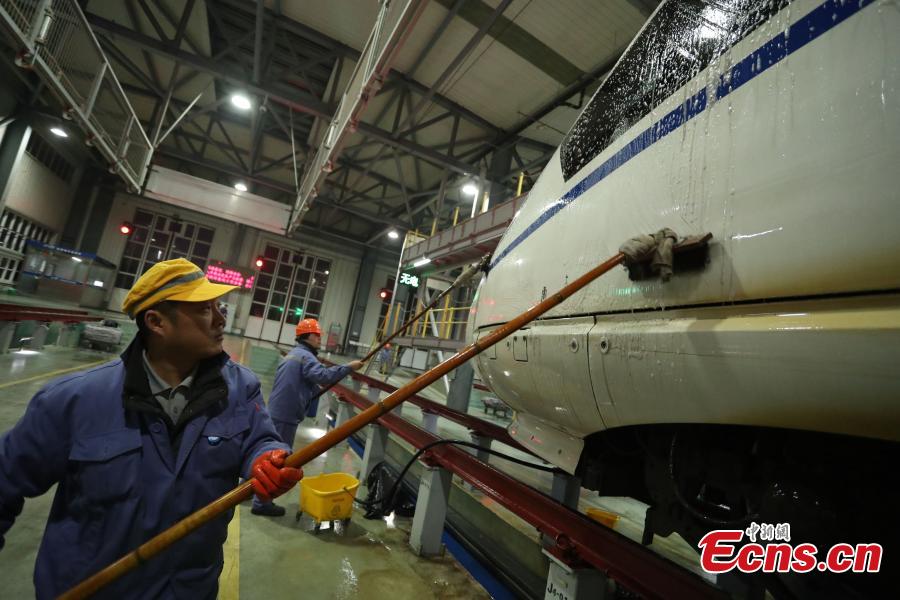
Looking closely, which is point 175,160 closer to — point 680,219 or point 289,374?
point 289,374

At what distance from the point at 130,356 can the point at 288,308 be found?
64.1 ft

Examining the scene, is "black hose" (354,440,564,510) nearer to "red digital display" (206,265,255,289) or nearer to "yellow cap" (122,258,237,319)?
"yellow cap" (122,258,237,319)

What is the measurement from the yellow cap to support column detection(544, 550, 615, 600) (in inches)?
70.4

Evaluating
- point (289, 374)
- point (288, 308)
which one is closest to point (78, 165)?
point (288, 308)

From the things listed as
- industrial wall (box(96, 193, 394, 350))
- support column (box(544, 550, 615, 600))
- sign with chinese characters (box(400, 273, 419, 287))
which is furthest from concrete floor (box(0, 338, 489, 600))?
industrial wall (box(96, 193, 394, 350))

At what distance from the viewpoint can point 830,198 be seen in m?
0.81

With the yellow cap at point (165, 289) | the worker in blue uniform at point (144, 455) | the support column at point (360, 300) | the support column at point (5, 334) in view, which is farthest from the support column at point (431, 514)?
the support column at point (360, 300)

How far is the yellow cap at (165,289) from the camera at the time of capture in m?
1.26

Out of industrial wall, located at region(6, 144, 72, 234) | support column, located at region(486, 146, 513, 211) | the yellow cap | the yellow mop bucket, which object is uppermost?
support column, located at region(486, 146, 513, 211)

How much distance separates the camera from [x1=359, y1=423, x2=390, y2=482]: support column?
357cm

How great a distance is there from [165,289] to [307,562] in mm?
1929

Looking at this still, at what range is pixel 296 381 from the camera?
334cm

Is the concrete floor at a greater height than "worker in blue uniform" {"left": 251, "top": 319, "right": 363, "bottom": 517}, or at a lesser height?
lesser

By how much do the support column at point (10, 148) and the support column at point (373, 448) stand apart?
46.6ft
